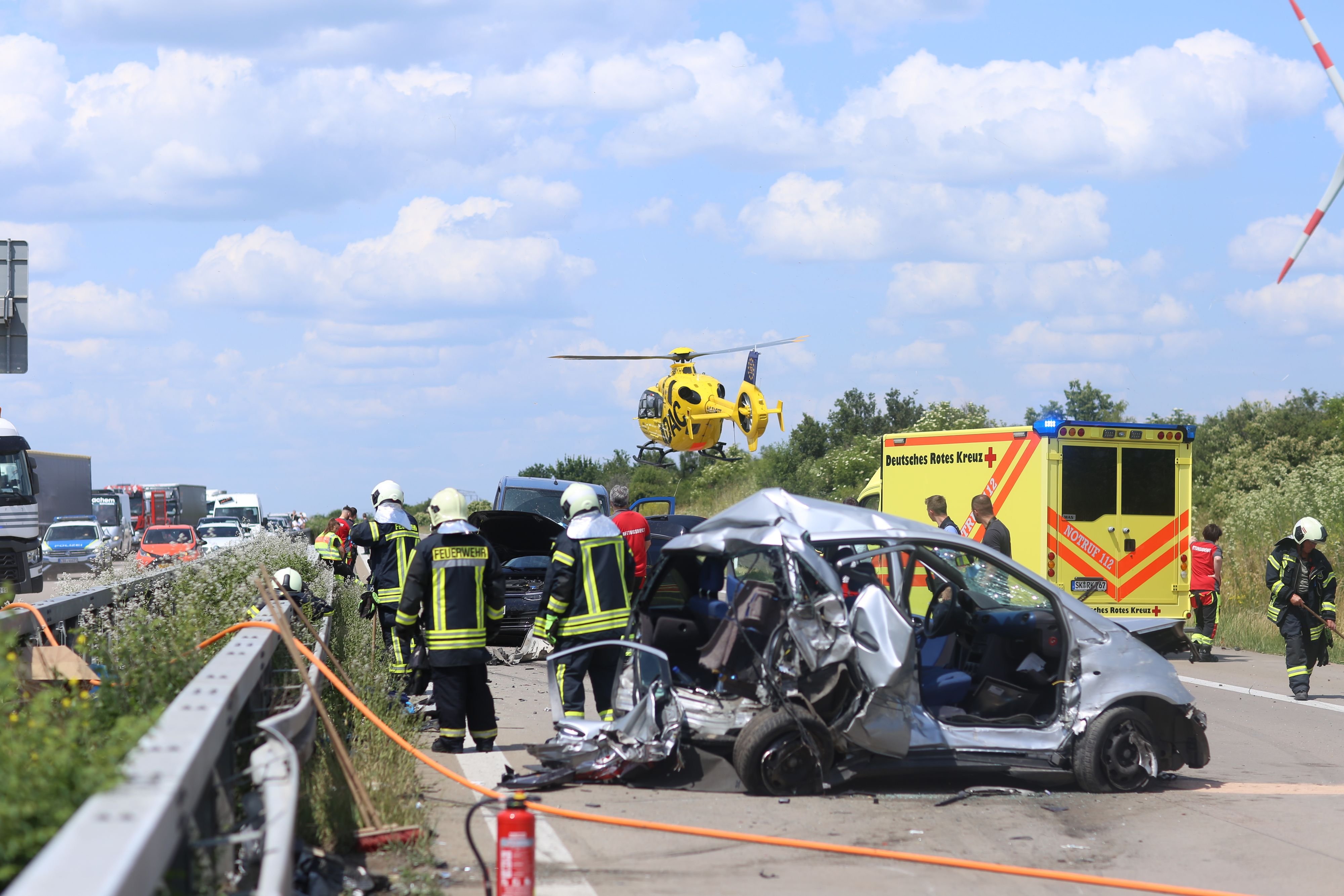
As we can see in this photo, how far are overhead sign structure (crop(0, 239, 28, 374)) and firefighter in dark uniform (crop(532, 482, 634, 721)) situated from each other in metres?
12.9

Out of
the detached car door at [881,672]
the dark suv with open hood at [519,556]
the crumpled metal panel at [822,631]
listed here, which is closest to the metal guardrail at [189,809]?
the crumpled metal panel at [822,631]

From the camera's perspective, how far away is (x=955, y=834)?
6480 millimetres

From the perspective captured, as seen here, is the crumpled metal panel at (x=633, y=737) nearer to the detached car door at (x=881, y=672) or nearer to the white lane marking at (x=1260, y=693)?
the detached car door at (x=881, y=672)

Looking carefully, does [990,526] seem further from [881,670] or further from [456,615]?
[456,615]

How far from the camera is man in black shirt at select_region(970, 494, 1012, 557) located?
12094 millimetres

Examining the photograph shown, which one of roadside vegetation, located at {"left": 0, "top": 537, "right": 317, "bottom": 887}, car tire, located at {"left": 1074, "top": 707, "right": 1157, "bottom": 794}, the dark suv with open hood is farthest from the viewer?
the dark suv with open hood

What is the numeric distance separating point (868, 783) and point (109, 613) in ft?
18.0

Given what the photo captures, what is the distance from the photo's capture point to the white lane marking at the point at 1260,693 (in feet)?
38.3

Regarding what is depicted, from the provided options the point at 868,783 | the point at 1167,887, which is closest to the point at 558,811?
the point at 868,783

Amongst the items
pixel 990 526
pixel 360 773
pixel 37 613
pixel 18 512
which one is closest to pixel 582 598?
pixel 360 773

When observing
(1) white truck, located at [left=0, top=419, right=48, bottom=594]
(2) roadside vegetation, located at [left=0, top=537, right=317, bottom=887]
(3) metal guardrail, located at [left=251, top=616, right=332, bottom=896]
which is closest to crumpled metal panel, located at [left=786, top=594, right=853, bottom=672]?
(3) metal guardrail, located at [left=251, top=616, right=332, bottom=896]

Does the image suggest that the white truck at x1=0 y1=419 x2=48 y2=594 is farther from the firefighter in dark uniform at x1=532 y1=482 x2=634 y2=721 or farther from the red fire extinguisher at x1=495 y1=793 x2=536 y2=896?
the red fire extinguisher at x1=495 y1=793 x2=536 y2=896

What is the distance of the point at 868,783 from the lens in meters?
7.78

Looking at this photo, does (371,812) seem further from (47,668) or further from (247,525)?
(247,525)
